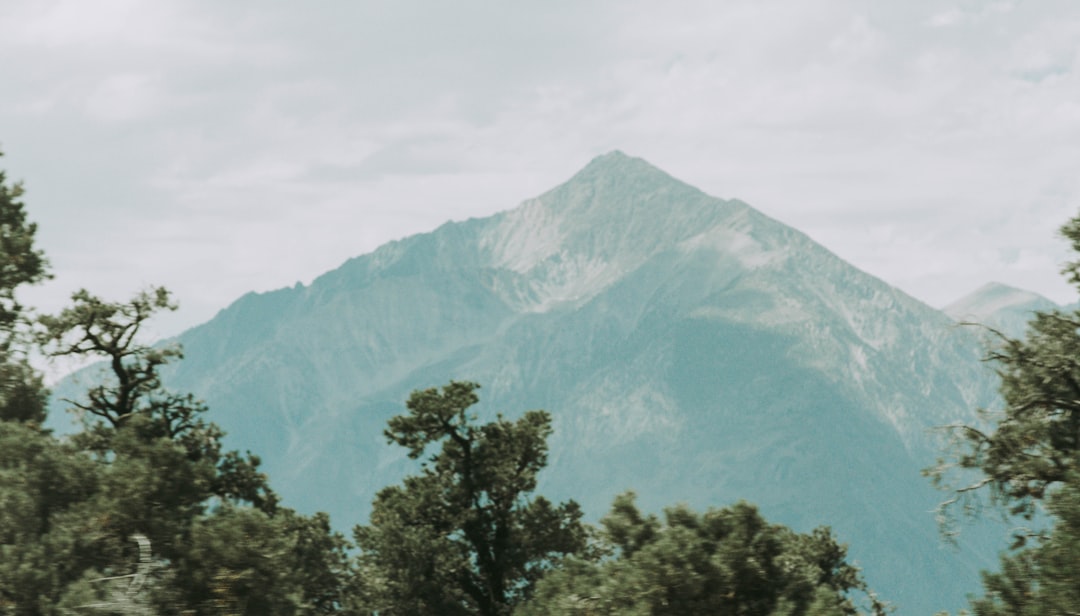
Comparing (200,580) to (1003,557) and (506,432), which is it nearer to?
(1003,557)

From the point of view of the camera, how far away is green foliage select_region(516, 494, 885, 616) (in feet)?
57.8

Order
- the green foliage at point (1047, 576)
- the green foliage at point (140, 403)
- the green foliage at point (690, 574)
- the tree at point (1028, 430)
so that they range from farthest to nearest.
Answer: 1. the green foliage at point (140, 403)
2. the tree at point (1028, 430)
3. the green foliage at point (690, 574)
4. the green foliage at point (1047, 576)

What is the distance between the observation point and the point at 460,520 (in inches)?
1673

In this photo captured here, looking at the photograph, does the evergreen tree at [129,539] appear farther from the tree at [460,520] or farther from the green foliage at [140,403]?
the tree at [460,520]

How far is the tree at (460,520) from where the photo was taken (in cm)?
4219

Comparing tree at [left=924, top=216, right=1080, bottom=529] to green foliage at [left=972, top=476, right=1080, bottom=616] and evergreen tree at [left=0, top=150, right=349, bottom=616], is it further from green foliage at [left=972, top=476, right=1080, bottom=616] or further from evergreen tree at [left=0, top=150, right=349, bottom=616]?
evergreen tree at [left=0, top=150, right=349, bottom=616]

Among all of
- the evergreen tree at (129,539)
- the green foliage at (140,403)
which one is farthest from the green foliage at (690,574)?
the green foliage at (140,403)

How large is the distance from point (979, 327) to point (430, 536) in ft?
81.3

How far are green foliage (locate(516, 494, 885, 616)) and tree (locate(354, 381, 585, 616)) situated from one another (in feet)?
69.0

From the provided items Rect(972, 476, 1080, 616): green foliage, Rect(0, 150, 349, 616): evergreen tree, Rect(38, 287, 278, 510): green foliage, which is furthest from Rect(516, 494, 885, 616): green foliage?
Rect(38, 287, 278, 510): green foliage

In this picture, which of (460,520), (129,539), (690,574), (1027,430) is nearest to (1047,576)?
(690,574)

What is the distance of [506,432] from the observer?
4375 cm

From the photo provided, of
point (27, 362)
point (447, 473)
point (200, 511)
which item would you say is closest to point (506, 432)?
point (447, 473)

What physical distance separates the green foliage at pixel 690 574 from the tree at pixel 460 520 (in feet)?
69.0
